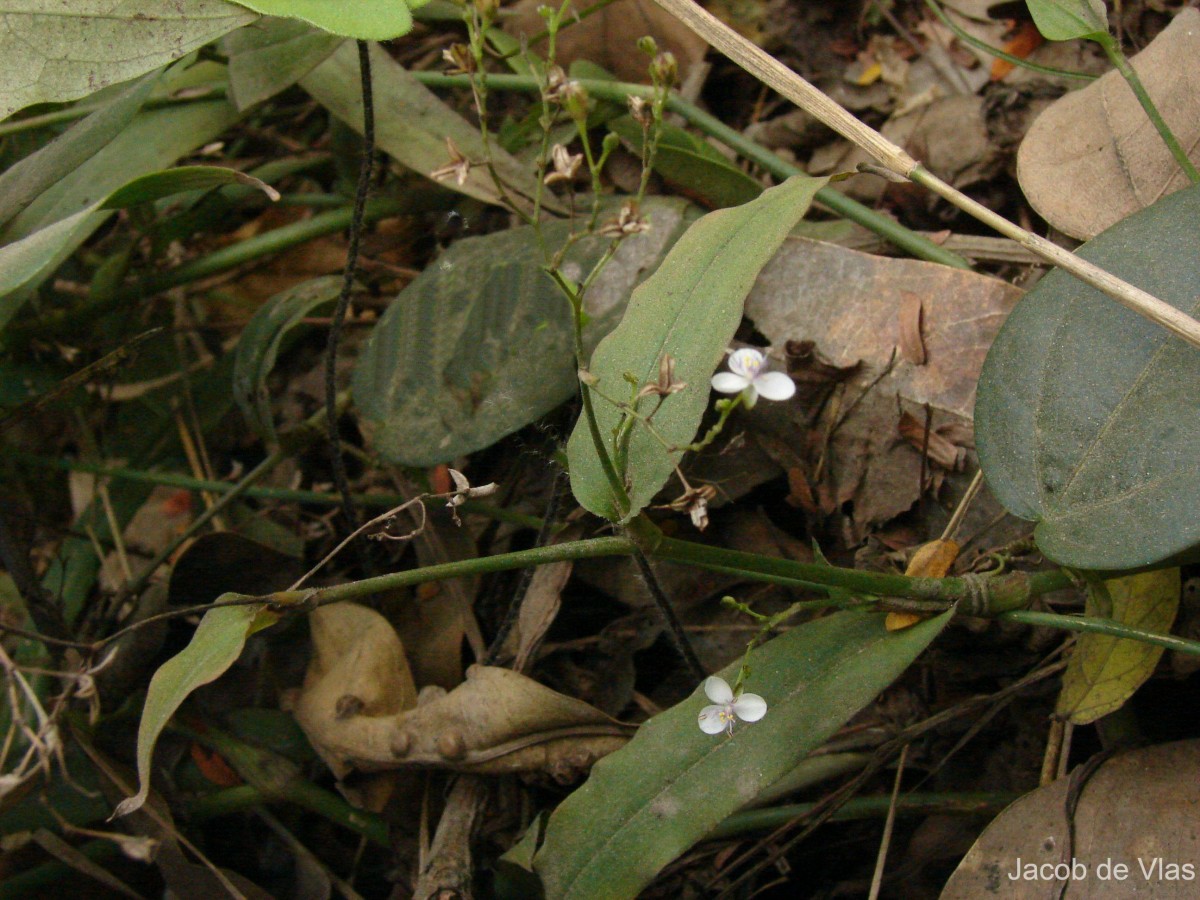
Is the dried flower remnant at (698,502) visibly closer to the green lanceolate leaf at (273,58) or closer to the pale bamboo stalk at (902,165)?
the pale bamboo stalk at (902,165)

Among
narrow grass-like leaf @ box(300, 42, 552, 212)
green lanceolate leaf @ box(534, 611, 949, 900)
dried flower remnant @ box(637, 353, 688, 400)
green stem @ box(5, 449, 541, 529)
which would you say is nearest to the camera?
dried flower remnant @ box(637, 353, 688, 400)

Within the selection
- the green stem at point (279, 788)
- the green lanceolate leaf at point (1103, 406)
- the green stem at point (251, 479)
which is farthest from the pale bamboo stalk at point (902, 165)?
the green stem at point (279, 788)

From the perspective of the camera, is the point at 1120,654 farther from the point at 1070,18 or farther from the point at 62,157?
the point at 62,157

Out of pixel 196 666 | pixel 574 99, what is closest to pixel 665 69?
pixel 574 99

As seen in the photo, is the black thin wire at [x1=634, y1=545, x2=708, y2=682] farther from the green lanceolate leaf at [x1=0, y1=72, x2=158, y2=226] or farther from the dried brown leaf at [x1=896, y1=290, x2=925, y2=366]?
the green lanceolate leaf at [x1=0, y1=72, x2=158, y2=226]

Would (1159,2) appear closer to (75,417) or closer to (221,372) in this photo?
(221,372)

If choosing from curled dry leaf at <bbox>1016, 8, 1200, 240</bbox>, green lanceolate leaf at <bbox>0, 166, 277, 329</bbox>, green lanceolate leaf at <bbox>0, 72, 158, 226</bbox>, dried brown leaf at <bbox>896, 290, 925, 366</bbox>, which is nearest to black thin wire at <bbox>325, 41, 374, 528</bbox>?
green lanceolate leaf at <bbox>0, 166, 277, 329</bbox>
